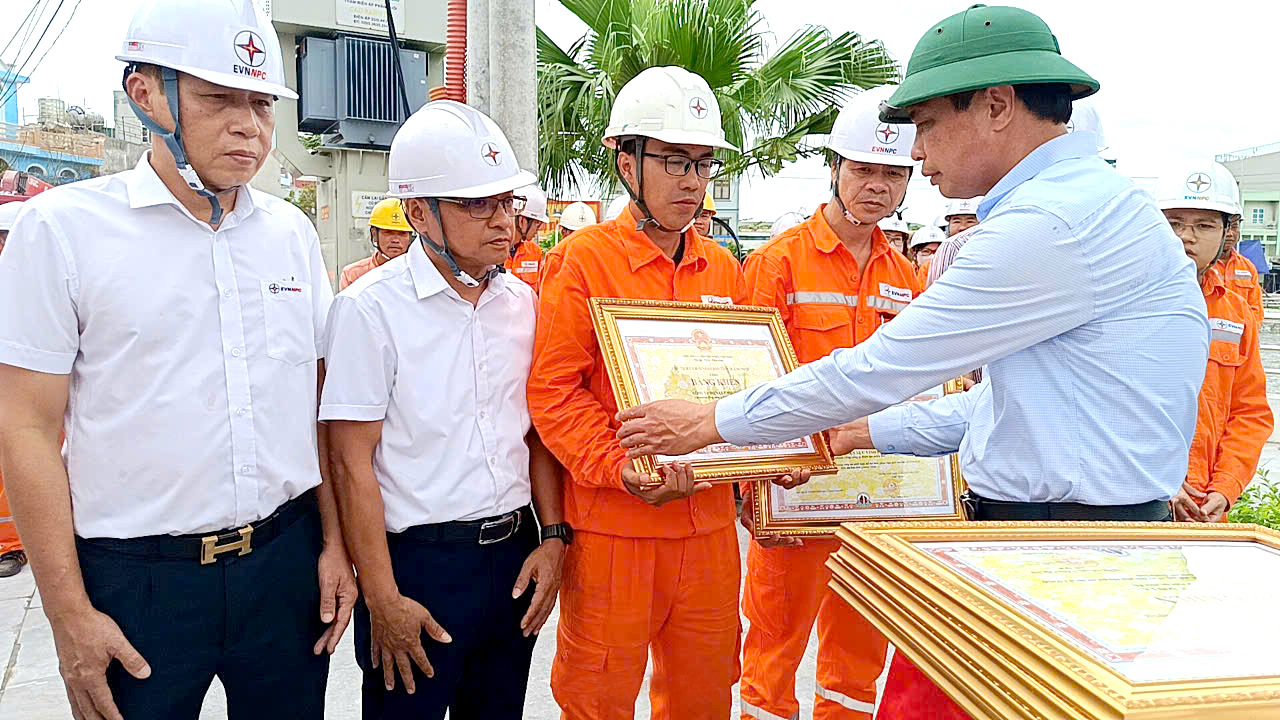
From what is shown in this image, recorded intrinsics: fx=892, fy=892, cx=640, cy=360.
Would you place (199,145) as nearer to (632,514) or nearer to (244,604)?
(244,604)

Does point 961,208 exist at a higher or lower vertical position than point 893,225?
higher

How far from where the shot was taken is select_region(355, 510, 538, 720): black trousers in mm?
2516

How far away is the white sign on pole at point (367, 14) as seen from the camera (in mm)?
7238

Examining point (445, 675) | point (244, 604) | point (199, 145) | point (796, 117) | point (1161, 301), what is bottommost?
point (445, 675)

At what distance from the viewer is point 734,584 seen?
2900 millimetres

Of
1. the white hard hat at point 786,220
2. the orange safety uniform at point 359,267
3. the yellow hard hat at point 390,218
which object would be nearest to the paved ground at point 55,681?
the orange safety uniform at point 359,267

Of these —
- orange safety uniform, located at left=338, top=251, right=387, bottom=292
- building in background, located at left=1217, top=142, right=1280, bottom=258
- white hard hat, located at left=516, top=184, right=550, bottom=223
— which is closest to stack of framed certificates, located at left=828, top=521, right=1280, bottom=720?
white hard hat, located at left=516, top=184, right=550, bottom=223

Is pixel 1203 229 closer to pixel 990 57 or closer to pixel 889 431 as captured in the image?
pixel 889 431

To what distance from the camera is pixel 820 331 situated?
3348 mm

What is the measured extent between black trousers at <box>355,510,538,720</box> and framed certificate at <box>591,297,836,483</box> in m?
0.53

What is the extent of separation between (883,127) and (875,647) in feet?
6.49

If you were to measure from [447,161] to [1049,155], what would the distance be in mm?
1570

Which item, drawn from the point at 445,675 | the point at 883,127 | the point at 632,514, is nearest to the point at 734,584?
the point at 632,514

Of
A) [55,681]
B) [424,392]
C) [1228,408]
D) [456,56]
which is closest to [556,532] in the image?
[424,392]
